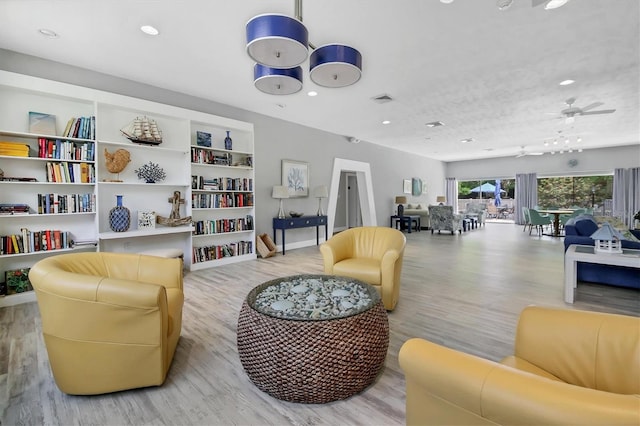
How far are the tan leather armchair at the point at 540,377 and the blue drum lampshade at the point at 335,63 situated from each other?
2073 mm

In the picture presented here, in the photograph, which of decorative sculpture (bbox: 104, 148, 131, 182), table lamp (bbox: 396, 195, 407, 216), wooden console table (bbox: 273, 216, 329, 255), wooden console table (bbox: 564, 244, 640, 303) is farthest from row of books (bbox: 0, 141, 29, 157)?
table lamp (bbox: 396, 195, 407, 216)

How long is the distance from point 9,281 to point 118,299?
2968 millimetres

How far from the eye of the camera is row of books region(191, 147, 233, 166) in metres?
4.81

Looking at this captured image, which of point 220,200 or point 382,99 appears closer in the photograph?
point 382,99

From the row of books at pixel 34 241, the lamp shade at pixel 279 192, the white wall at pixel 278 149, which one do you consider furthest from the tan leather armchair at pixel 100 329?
the lamp shade at pixel 279 192

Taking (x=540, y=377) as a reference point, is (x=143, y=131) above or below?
above

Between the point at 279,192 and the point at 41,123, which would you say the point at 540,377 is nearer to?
the point at 41,123

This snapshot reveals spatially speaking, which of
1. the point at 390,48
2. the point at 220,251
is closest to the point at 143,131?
the point at 220,251

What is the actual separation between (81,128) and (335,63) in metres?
3.43

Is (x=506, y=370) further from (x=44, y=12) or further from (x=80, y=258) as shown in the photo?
(x=44, y=12)

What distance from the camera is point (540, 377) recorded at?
2.59 ft

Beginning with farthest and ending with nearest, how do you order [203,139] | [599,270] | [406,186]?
[406,186]
[203,139]
[599,270]

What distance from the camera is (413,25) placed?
2861 millimetres

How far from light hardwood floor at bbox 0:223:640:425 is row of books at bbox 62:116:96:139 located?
6.79ft
